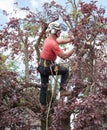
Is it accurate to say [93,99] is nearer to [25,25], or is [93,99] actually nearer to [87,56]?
[87,56]

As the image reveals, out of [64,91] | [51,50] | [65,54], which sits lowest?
[64,91]

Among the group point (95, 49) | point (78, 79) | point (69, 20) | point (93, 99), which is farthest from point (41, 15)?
point (93, 99)

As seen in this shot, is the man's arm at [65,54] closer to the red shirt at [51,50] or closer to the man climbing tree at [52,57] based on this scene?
the red shirt at [51,50]

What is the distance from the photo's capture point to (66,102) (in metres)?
8.75

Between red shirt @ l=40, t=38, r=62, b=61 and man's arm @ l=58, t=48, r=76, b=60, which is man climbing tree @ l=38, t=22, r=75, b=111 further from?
man's arm @ l=58, t=48, r=76, b=60

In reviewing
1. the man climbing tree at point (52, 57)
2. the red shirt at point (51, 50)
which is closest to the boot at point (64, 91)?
the man climbing tree at point (52, 57)

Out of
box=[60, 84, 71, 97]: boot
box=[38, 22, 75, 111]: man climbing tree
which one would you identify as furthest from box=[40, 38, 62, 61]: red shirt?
box=[60, 84, 71, 97]: boot

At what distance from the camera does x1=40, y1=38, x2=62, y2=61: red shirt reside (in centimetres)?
936

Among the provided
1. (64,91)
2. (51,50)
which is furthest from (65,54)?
(64,91)

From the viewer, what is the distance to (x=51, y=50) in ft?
31.3

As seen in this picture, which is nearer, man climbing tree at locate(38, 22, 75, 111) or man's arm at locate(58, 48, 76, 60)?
man's arm at locate(58, 48, 76, 60)

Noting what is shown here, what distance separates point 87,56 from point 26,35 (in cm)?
498

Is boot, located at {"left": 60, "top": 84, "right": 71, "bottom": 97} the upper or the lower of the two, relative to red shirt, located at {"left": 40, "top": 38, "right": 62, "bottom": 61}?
lower

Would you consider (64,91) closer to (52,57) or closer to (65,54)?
(52,57)
